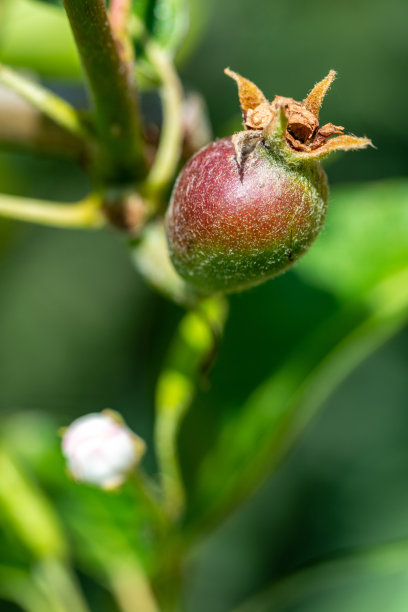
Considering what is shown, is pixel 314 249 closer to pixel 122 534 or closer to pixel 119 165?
pixel 119 165

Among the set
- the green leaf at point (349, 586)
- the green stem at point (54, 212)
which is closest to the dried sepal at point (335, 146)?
the green stem at point (54, 212)

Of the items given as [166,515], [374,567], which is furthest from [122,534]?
[374,567]

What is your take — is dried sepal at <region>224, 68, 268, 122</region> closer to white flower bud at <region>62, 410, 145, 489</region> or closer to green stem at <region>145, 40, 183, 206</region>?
green stem at <region>145, 40, 183, 206</region>

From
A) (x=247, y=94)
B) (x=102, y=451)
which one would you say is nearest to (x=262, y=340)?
(x=102, y=451)

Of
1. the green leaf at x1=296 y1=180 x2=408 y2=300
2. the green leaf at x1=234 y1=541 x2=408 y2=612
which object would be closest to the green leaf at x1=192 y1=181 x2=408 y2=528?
the green leaf at x1=296 y1=180 x2=408 y2=300

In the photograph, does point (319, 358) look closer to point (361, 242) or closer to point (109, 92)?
point (361, 242)

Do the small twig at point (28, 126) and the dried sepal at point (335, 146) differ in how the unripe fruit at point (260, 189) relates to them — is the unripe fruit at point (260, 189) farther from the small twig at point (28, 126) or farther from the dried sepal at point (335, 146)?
the small twig at point (28, 126)
